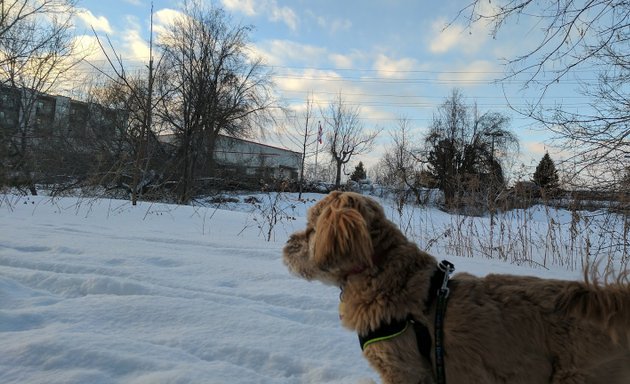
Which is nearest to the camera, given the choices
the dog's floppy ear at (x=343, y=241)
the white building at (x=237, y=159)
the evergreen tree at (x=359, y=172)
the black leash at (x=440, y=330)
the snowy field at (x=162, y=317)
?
the black leash at (x=440, y=330)

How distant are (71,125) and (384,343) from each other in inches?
1298

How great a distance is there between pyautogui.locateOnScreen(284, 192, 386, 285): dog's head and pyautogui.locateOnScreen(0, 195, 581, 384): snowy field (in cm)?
74

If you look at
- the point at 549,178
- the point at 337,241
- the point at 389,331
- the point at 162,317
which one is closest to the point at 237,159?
the point at 549,178

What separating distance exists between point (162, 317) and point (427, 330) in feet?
7.86

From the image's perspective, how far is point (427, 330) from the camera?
2.02 meters

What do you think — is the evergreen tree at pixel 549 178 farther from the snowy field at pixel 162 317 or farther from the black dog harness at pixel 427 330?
the black dog harness at pixel 427 330

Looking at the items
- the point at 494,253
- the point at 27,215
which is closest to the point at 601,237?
the point at 494,253

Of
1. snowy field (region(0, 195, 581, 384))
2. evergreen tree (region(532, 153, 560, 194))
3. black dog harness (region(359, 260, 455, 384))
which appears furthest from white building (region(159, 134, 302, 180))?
black dog harness (region(359, 260, 455, 384))

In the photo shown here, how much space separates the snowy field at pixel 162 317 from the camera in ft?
8.89

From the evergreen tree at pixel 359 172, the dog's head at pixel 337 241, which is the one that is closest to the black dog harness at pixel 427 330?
the dog's head at pixel 337 241

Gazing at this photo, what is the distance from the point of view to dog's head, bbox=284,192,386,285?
214 cm

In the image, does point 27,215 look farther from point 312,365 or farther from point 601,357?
point 601,357

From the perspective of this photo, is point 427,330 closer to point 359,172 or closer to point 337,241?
point 337,241

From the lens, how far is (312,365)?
295 centimetres
